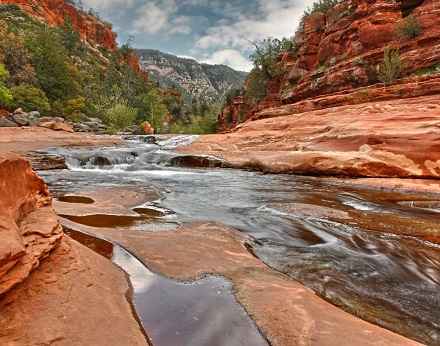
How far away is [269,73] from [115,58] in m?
52.7

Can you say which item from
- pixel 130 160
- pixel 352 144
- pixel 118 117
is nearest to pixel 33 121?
pixel 118 117

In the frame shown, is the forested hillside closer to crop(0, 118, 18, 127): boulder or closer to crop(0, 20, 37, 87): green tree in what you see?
crop(0, 20, 37, 87): green tree

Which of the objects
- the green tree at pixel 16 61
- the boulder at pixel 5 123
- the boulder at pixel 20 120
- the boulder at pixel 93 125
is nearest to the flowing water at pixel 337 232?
the boulder at pixel 5 123

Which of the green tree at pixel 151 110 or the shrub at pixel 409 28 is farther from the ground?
the shrub at pixel 409 28

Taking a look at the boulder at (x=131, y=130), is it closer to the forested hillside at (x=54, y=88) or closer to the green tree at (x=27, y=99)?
the forested hillside at (x=54, y=88)

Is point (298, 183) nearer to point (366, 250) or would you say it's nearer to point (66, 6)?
point (366, 250)

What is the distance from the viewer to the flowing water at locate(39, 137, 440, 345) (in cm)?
248

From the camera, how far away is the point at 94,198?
18.6ft

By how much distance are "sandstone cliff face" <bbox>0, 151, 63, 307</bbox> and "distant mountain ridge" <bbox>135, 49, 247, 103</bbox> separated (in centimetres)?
13941

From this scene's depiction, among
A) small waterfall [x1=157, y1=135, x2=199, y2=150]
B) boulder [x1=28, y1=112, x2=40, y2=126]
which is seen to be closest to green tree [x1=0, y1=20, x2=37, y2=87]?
boulder [x1=28, y1=112, x2=40, y2=126]

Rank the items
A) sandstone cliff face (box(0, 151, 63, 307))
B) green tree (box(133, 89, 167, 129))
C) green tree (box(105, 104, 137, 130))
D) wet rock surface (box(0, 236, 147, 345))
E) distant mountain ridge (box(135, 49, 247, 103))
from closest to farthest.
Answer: wet rock surface (box(0, 236, 147, 345)) → sandstone cliff face (box(0, 151, 63, 307)) → green tree (box(105, 104, 137, 130)) → green tree (box(133, 89, 167, 129)) → distant mountain ridge (box(135, 49, 247, 103))

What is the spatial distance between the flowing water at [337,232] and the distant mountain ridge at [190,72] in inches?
5306

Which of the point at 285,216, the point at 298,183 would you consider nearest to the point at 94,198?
the point at 285,216

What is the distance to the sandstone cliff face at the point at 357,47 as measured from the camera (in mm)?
15133
